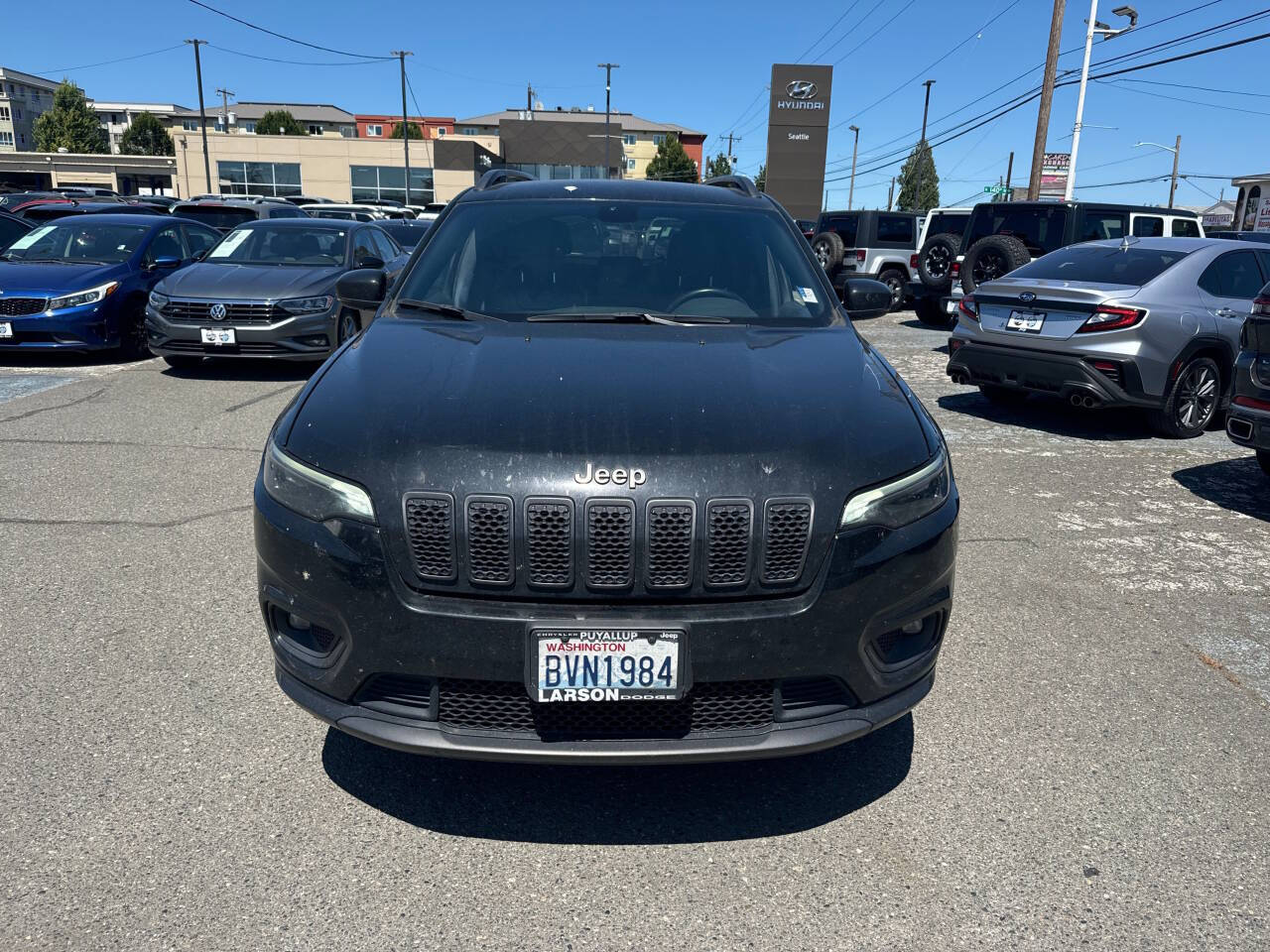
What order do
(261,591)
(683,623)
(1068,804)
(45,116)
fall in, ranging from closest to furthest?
(683,623) < (261,591) < (1068,804) < (45,116)

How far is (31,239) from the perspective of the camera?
11031 millimetres

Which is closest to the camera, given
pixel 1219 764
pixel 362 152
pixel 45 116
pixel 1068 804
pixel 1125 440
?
pixel 1068 804

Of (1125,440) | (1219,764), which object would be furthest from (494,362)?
(1125,440)

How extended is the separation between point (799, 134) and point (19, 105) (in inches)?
3926

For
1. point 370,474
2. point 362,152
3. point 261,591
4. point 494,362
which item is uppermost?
point 362,152

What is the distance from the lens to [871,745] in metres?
3.13

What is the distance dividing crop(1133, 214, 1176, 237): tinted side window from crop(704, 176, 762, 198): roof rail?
1064 cm

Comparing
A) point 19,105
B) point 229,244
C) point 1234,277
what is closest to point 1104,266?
point 1234,277

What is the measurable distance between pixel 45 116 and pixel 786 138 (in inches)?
2659

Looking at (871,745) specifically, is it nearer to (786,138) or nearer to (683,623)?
(683,623)

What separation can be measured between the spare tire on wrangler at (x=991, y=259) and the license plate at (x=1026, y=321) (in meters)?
3.88

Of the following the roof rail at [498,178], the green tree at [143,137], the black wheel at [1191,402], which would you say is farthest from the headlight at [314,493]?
the green tree at [143,137]

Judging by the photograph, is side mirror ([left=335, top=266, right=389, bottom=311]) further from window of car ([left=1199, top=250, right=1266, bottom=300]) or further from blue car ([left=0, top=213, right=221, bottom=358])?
blue car ([left=0, top=213, right=221, bottom=358])

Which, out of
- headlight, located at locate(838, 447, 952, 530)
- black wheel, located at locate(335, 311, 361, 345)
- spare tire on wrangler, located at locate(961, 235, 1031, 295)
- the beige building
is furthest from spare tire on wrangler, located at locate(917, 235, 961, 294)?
the beige building
